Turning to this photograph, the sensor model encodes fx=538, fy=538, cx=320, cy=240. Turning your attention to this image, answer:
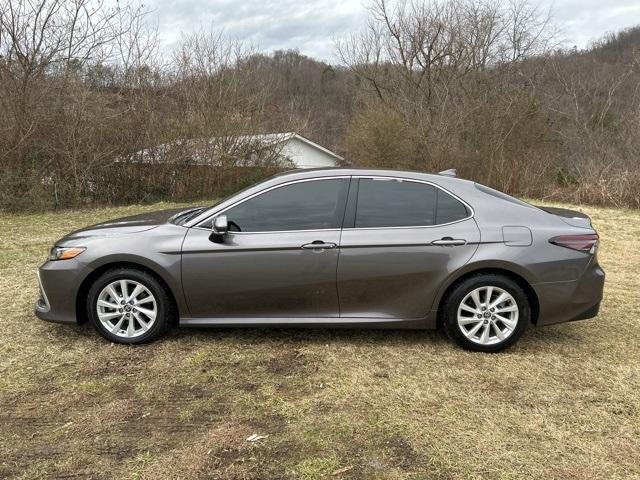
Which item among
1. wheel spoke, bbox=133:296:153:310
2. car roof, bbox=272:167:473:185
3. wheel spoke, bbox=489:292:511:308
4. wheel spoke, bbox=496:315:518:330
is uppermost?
car roof, bbox=272:167:473:185

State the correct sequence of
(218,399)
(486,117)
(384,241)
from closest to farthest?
1. (218,399)
2. (384,241)
3. (486,117)

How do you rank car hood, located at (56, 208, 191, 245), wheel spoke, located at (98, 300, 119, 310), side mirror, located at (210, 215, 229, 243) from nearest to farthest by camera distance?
side mirror, located at (210, 215, 229, 243) → wheel spoke, located at (98, 300, 119, 310) → car hood, located at (56, 208, 191, 245)

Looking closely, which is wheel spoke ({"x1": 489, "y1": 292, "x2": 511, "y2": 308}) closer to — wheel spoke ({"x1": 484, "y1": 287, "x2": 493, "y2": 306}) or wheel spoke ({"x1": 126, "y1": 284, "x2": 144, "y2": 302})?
wheel spoke ({"x1": 484, "y1": 287, "x2": 493, "y2": 306})

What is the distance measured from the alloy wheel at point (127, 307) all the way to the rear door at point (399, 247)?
154cm

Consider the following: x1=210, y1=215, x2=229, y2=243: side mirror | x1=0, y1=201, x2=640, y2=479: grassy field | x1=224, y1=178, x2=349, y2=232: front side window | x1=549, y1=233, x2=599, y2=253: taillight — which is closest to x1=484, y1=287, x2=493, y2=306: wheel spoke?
x1=0, y1=201, x2=640, y2=479: grassy field

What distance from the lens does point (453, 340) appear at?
14.3 feet

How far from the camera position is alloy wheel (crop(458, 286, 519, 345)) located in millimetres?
4199

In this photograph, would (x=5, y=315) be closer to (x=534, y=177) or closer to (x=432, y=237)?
(x=432, y=237)

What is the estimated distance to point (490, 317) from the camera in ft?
13.9

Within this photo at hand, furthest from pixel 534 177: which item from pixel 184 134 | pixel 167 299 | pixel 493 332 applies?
pixel 167 299

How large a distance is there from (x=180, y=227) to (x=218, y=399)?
4.88 feet

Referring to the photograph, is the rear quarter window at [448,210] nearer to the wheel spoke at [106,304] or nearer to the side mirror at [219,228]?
the side mirror at [219,228]

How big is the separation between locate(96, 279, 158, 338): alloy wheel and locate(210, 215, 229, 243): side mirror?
2.29 ft

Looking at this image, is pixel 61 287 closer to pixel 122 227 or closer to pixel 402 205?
pixel 122 227
